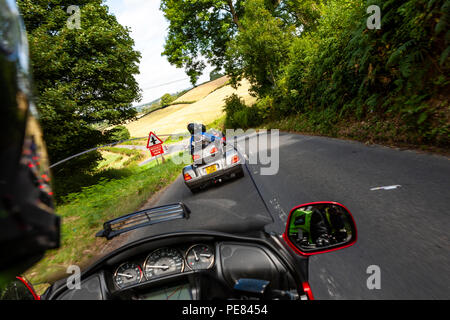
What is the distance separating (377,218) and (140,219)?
3.07 meters

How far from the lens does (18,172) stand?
1.65ft

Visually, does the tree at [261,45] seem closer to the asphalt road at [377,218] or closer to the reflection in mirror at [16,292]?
the asphalt road at [377,218]

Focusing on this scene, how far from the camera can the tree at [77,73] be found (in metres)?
9.57

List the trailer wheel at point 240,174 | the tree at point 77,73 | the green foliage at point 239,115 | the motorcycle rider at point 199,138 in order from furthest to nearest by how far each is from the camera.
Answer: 1. the green foliage at point 239,115
2. the tree at point 77,73
3. the motorcycle rider at point 199,138
4. the trailer wheel at point 240,174

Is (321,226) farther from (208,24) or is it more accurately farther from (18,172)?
(208,24)

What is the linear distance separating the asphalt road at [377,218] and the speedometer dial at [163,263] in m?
0.18

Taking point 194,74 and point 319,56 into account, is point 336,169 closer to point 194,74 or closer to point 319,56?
point 319,56

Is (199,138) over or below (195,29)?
below

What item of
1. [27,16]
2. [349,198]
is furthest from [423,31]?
[27,16]

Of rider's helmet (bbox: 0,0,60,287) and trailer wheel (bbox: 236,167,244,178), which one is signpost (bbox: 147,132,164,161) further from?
rider's helmet (bbox: 0,0,60,287)

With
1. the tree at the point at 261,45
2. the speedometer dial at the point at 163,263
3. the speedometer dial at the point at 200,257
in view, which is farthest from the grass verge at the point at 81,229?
the tree at the point at 261,45

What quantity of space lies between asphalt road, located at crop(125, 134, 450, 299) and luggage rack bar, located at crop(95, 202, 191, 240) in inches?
2.6

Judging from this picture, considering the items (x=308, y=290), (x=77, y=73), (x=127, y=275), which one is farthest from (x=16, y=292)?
(x=77, y=73)
